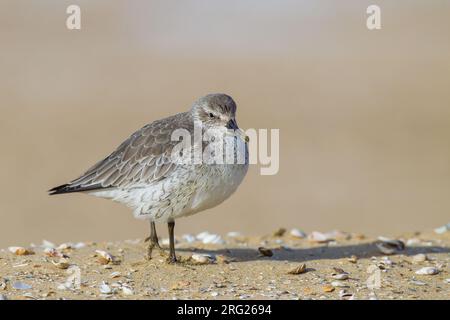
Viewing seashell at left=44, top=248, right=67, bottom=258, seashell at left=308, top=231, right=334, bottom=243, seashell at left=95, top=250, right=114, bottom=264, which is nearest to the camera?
seashell at left=95, top=250, right=114, bottom=264

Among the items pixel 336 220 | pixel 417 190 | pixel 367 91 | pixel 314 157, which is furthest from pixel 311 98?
pixel 336 220

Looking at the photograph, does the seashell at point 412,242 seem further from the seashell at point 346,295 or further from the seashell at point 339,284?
the seashell at point 346,295

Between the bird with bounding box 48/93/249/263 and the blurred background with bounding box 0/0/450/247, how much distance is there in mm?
5910

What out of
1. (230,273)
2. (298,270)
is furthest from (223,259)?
(298,270)

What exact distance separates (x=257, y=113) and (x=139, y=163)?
1357cm

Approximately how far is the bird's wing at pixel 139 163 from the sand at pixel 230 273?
79 cm

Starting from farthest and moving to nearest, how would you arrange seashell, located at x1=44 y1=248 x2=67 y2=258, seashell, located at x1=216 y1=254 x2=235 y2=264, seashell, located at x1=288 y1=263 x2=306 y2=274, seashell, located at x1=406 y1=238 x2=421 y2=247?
1. seashell, located at x1=406 y1=238 x2=421 y2=247
2. seashell, located at x1=44 y1=248 x2=67 y2=258
3. seashell, located at x1=216 y1=254 x2=235 y2=264
4. seashell, located at x1=288 y1=263 x2=306 y2=274

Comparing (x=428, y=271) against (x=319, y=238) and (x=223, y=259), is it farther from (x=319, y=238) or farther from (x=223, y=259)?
(x=319, y=238)

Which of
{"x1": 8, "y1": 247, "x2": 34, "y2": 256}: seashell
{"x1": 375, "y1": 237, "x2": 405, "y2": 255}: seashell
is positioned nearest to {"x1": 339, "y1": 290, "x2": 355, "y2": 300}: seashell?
{"x1": 375, "y1": 237, "x2": 405, "y2": 255}: seashell

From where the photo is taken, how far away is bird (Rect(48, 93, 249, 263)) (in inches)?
352

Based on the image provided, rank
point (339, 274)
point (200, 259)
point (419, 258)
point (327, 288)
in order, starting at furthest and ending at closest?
point (419, 258) < point (200, 259) < point (339, 274) < point (327, 288)

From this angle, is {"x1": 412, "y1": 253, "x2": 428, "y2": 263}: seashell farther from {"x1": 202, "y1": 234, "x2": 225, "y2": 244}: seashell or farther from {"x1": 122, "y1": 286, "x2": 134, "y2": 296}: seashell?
{"x1": 122, "y1": 286, "x2": 134, "y2": 296}: seashell

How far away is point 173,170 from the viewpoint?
29.7ft

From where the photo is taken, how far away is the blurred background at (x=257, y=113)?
17.3 m
